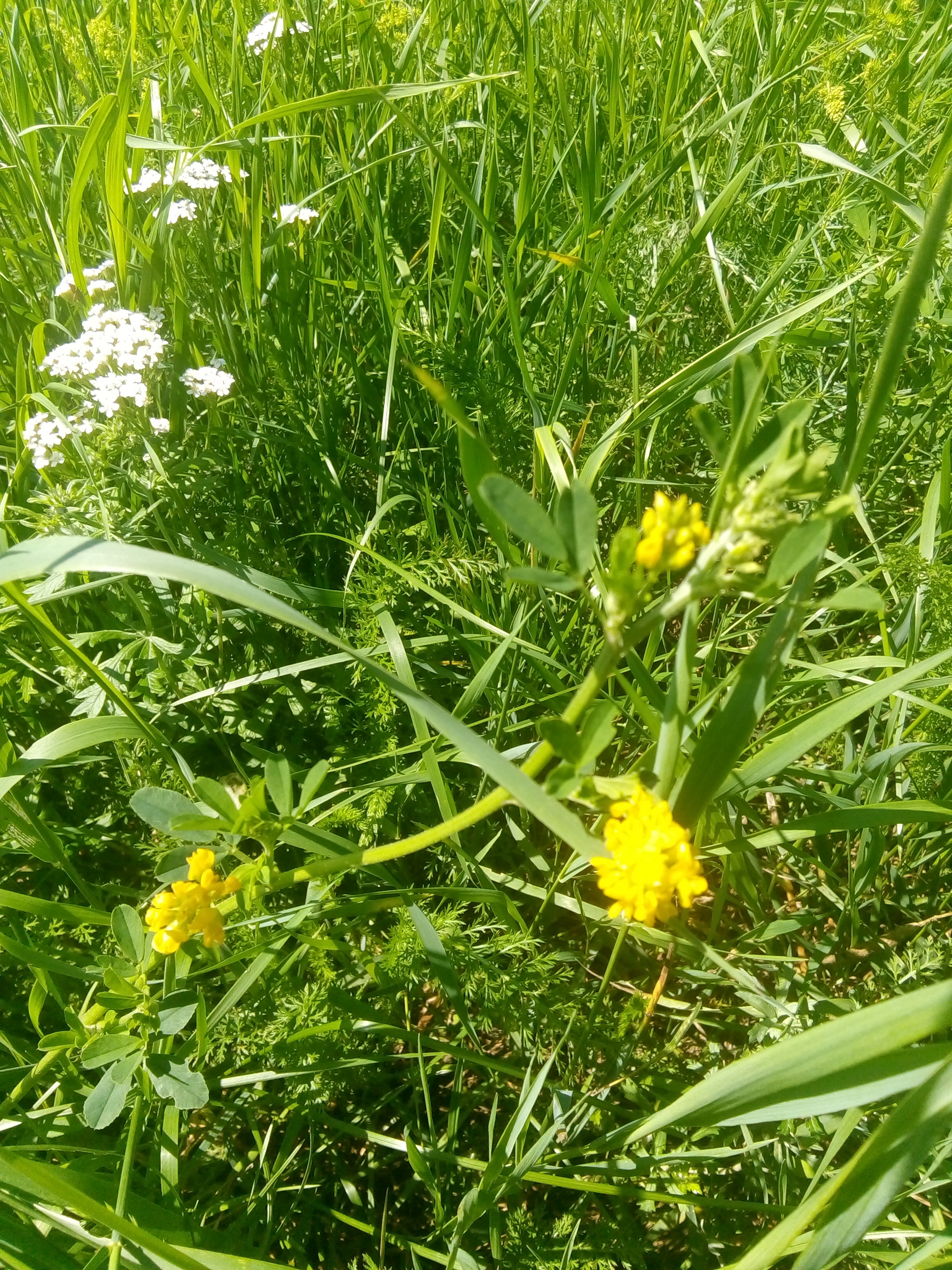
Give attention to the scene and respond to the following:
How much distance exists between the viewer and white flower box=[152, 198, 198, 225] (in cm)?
197

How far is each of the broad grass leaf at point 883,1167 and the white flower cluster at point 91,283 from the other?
78.7 inches

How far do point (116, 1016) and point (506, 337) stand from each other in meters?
1.63

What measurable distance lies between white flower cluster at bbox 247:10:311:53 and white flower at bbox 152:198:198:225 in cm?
44

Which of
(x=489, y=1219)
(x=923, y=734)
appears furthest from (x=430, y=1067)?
(x=923, y=734)

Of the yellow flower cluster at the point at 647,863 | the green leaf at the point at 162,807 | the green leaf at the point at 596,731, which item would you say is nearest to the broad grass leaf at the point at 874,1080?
the yellow flower cluster at the point at 647,863

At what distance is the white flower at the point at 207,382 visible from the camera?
1.78 m

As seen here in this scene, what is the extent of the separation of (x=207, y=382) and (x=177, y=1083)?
1327 mm

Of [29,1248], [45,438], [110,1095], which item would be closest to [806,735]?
[110,1095]

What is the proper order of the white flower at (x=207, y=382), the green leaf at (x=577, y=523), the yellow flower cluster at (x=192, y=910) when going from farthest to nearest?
the white flower at (x=207, y=382), the yellow flower cluster at (x=192, y=910), the green leaf at (x=577, y=523)

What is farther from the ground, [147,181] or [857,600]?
[147,181]

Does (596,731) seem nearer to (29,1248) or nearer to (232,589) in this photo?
(232,589)

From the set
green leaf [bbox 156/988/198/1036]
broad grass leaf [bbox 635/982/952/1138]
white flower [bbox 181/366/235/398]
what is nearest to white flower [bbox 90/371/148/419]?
white flower [bbox 181/366/235/398]

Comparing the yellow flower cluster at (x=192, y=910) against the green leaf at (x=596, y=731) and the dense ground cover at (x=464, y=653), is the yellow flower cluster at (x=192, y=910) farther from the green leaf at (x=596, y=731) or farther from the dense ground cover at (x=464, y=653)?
the green leaf at (x=596, y=731)

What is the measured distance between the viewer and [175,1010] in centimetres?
125
